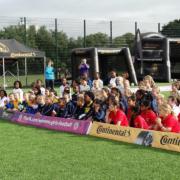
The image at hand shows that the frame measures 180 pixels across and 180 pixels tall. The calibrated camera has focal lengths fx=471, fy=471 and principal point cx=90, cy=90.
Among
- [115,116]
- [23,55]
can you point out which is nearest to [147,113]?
[115,116]

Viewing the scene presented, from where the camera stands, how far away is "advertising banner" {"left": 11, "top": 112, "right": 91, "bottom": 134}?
36.6 feet

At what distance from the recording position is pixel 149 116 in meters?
10.2

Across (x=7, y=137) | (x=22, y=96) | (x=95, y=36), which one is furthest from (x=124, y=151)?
(x=95, y=36)

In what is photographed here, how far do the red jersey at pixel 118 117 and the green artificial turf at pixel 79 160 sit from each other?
0.67 meters

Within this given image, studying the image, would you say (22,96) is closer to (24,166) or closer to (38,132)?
(38,132)

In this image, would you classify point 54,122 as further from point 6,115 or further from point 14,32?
point 14,32

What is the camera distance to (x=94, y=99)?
1228 centimetres

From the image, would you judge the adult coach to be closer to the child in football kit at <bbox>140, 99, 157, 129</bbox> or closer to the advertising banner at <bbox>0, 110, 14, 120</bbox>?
the advertising banner at <bbox>0, 110, 14, 120</bbox>

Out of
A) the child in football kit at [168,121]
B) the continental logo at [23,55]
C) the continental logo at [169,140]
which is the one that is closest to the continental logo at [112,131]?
the child in football kit at [168,121]

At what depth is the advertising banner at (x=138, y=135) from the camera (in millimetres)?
8789

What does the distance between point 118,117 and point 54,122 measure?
2.23 metres

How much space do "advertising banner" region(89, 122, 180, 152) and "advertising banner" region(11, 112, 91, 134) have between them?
0.36 metres

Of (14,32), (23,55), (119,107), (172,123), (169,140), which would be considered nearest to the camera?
(169,140)

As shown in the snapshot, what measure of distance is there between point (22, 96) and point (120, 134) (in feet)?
22.3
